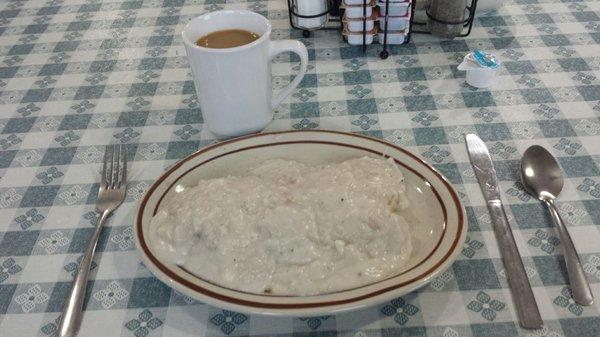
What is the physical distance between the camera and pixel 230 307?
0.58 metres

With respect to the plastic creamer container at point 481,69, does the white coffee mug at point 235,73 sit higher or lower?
higher

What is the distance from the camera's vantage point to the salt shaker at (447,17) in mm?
1106

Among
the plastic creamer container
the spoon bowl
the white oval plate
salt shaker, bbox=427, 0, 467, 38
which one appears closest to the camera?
the white oval plate

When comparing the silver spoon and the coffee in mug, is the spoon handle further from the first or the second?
the coffee in mug

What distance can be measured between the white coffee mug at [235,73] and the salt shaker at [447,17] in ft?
1.40

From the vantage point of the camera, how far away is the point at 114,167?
87cm

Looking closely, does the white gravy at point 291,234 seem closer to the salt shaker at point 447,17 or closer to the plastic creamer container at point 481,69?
the plastic creamer container at point 481,69

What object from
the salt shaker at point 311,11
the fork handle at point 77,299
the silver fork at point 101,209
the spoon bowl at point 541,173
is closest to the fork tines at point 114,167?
the silver fork at point 101,209

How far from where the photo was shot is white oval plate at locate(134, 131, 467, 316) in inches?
22.5

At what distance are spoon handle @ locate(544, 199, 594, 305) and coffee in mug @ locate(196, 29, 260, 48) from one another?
0.58 metres

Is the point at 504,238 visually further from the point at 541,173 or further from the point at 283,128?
the point at 283,128

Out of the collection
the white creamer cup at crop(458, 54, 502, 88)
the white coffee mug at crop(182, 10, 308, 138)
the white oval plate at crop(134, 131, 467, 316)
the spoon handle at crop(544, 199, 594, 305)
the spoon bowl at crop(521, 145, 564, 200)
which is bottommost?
the spoon handle at crop(544, 199, 594, 305)

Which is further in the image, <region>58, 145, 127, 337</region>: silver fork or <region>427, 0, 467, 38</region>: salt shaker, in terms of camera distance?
<region>427, 0, 467, 38</region>: salt shaker

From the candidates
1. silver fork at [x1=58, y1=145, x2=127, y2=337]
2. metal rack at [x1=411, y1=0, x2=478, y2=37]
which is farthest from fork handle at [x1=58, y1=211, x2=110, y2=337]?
metal rack at [x1=411, y1=0, x2=478, y2=37]
